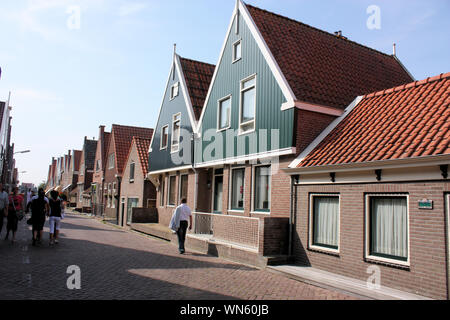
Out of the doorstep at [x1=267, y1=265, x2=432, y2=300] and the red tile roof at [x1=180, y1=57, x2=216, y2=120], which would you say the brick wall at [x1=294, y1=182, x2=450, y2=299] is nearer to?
the doorstep at [x1=267, y1=265, x2=432, y2=300]

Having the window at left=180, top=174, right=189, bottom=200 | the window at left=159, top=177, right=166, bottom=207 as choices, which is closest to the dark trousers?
the window at left=180, top=174, right=189, bottom=200

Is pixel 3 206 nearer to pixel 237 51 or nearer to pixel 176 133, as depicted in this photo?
pixel 176 133

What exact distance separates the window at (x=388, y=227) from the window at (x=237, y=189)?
229 inches

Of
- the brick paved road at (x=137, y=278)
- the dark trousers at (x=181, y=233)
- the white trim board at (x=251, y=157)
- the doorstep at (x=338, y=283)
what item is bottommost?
the brick paved road at (x=137, y=278)

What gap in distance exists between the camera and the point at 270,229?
396 inches

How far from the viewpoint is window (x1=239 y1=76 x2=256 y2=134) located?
1283 cm

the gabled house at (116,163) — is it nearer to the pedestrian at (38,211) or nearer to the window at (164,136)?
the window at (164,136)

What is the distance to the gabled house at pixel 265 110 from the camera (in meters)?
11.0

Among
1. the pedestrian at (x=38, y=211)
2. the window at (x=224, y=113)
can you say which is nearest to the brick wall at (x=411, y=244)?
the window at (x=224, y=113)

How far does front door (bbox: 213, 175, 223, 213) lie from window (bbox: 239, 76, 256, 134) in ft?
10.1

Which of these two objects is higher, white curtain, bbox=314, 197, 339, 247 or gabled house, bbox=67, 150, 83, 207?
gabled house, bbox=67, 150, 83, 207

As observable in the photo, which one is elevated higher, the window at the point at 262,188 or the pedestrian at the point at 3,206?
the window at the point at 262,188

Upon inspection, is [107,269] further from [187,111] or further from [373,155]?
[187,111]
